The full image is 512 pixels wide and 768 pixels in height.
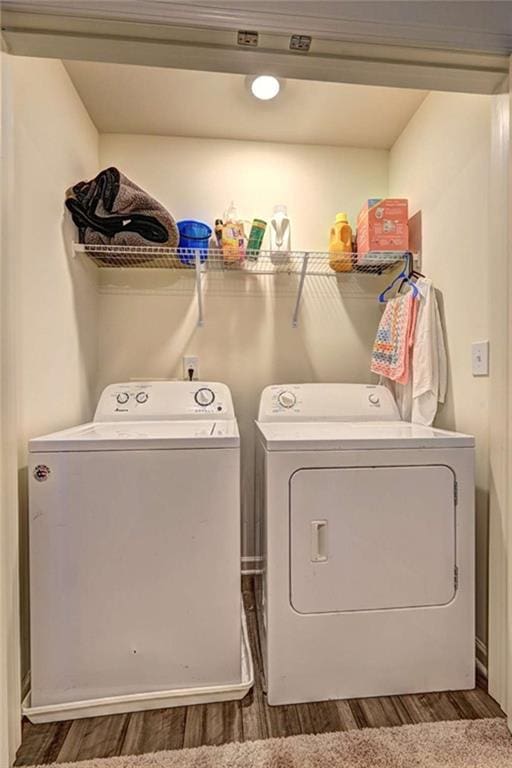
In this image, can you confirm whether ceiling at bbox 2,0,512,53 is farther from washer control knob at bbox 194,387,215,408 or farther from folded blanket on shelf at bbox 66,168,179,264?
washer control knob at bbox 194,387,215,408

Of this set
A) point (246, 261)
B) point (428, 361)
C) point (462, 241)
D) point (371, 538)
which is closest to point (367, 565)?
point (371, 538)

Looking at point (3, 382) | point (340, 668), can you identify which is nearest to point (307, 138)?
point (3, 382)

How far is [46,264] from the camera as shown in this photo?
1.46 m

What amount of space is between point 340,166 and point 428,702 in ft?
8.02

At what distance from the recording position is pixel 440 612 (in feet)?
4.17

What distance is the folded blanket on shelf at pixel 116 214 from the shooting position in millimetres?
1672

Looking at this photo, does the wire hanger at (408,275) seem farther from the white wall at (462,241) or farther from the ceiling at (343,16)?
the ceiling at (343,16)

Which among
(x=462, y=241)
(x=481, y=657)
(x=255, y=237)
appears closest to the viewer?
(x=481, y=657)

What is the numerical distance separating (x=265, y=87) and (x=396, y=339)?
4.16ft

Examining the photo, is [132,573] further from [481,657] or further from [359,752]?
[481,657]

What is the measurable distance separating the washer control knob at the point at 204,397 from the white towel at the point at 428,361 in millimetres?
930

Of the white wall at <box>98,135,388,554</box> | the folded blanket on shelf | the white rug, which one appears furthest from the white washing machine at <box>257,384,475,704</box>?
the folded blanket on shelf

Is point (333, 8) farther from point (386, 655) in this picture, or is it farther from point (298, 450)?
point (386, 655)

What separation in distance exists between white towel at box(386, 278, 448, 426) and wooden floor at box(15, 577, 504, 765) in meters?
0.97
